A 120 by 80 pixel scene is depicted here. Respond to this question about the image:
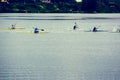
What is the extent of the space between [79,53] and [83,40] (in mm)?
28772

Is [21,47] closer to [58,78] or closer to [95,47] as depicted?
[95,47]

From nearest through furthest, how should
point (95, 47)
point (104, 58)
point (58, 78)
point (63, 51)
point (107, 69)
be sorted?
point (58, 78) < point (107, 69) < point (104, 58) < point (63, 51) < point (95, 47)

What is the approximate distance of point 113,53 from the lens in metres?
87.7

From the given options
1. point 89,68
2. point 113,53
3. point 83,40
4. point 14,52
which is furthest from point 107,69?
point 83,40

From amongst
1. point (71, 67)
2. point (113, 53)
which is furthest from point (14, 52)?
point (71, 67)

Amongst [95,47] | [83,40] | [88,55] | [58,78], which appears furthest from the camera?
[83,40]

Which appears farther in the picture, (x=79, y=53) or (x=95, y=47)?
(x=95, y=47)

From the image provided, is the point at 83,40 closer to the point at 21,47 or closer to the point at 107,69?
the point at 21,47

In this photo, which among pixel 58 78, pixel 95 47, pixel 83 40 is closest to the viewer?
pixel 58 78

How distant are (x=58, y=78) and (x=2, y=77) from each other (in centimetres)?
642

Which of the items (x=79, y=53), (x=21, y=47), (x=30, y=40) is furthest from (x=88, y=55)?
(x=30, y=40)

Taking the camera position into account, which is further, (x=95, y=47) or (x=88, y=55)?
(x=95, y=47)

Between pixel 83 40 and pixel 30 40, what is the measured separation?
1188 cm

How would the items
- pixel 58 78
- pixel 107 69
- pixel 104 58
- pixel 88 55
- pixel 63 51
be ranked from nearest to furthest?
1. pixel 58 78
2. pixel 107 69
3. pixel 104 58
4. pixel 88 55
5. pixel 63 51
